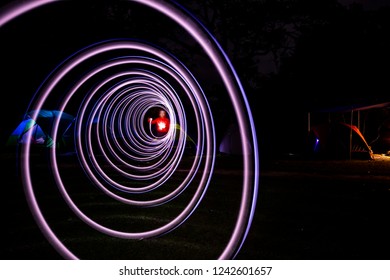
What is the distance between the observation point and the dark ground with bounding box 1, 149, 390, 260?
4359mm

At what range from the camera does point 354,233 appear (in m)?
5.03

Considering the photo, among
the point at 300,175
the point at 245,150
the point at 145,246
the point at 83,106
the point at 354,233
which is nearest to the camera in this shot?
the point at 245,150

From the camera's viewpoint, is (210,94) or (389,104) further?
(210,94)

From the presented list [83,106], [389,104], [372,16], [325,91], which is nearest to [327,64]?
[325,91]

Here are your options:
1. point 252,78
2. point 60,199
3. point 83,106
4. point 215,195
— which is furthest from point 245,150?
point 252,78

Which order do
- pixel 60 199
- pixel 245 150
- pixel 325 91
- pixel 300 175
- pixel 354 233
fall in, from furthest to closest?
pixel 325 91, pixel 300 175, pixel 60 199, pixel 354 233, pixel 245 150

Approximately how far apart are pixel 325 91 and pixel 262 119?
6641 millimetres

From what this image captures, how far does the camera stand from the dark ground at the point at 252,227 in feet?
14.3

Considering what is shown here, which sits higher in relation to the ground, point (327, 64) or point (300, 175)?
point (327, 64)

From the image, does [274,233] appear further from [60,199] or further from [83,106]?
[83,106]

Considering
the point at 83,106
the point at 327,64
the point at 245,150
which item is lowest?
the point at 245,150

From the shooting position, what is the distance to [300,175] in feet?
35.6

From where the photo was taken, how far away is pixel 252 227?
5367 mm

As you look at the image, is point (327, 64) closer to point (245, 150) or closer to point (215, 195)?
point (215, 195)
